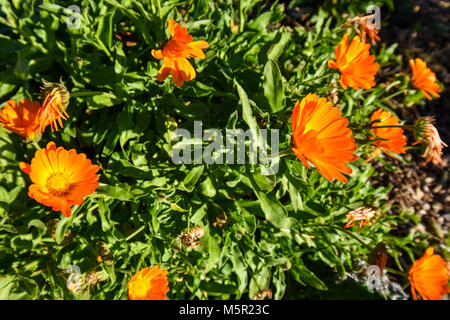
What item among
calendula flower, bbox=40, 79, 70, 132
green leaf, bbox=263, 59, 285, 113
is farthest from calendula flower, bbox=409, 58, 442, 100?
calendula flower, bbox=40, 79, 70, 132

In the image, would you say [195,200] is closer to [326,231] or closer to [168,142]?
[168,142]

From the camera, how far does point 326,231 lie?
7.11 ft

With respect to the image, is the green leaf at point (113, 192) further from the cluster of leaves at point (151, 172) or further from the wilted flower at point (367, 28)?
the wilted flower at point (367, 28)

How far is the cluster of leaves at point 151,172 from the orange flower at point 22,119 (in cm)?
22

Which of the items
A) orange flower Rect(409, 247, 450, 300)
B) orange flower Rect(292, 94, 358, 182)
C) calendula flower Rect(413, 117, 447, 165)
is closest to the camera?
orange flower Rect(292, 94, 358, 182)

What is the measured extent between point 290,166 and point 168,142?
2.26ft

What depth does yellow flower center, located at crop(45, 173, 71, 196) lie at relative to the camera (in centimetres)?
153

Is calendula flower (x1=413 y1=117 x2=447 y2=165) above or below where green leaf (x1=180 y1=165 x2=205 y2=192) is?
above

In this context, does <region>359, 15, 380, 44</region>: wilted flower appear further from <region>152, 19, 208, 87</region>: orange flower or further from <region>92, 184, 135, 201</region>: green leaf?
<region>92, 184, 135, 201</region>: green leaf

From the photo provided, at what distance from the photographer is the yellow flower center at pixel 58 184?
5.03 feet

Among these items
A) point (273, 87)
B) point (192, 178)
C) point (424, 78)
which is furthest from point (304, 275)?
point (424, 78)

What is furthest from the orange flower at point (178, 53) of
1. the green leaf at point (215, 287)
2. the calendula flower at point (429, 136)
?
the green leaf at point (215, 287)
